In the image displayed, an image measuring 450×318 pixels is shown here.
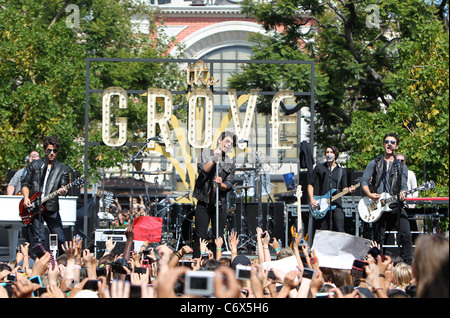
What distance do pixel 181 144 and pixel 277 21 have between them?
38.2ft

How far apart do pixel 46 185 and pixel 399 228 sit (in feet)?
14.9

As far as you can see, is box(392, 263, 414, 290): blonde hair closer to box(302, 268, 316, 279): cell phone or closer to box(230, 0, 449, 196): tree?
box(302, 268, 316, 279): cell phone

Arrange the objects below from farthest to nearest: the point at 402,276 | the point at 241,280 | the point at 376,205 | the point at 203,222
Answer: the point at 203,222 → the point at 376,205 → the point at 402,276 → the point at 241,280

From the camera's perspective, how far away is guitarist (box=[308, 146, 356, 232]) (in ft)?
31.7

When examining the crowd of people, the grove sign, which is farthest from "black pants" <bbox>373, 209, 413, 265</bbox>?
the grove sign

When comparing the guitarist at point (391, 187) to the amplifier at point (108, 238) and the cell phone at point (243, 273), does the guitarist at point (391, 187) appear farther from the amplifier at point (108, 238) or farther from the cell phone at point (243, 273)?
the cell phone at point (243, 273)

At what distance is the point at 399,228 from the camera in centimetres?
813

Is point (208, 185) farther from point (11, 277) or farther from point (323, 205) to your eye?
point (11, 277)

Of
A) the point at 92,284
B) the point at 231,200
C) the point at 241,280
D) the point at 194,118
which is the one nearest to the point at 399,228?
the point at 241,280

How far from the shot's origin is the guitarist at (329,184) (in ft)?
31.7

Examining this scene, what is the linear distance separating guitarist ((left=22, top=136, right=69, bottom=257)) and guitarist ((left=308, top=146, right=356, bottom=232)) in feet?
11.3

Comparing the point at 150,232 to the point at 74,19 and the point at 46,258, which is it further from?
the point at 74,19

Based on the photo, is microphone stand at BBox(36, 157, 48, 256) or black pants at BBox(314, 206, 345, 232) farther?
black pants at BBox(314, 206, 345, 232)

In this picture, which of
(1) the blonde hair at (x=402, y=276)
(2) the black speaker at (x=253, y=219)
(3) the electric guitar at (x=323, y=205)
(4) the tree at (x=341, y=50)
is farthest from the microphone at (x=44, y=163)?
(4) the tree at (x=341, y=50)
